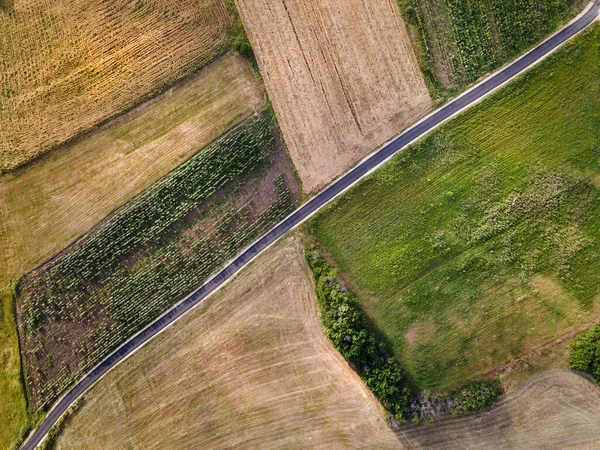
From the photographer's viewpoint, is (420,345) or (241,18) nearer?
(420,345)

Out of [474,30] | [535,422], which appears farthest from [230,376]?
[474,30]

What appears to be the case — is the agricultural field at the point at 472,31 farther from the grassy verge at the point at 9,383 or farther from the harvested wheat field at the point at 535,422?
the grassy verge at the point at 9,383

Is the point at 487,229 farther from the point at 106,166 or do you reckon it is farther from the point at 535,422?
the point at 106,166

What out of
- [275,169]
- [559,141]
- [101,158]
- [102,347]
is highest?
[101,158]

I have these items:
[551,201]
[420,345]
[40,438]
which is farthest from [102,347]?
[551,201]

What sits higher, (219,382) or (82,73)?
(82,73)

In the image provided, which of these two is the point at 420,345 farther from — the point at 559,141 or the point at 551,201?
the point at 559,141
